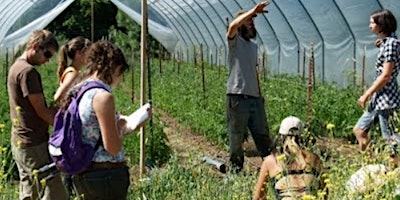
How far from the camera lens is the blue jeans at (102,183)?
3.64m

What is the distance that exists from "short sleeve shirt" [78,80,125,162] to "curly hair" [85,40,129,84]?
0.24ft

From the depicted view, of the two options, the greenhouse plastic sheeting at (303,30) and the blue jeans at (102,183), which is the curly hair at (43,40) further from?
the greenhouse plastic sheeting at (303,30)

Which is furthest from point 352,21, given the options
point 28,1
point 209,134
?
point 28,1

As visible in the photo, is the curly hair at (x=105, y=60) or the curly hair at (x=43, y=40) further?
the curly hair at (x=43, y=40)

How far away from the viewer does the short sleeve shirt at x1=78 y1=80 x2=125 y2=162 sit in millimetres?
3512

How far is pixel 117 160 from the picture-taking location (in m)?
3.68

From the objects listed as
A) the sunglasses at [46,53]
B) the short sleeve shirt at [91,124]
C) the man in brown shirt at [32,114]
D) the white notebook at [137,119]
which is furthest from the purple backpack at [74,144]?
the sunglasses at [46,53]

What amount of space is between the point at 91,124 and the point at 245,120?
108 inches

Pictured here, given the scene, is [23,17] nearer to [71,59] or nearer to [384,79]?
[71,59]

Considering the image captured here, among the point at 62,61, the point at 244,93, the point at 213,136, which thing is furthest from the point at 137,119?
the point at 213,136

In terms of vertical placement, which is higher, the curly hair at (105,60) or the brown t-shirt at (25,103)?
the curly hair at (105,60)

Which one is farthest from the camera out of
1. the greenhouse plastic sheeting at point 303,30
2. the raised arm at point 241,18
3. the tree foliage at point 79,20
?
the tree foliage at point 79,20

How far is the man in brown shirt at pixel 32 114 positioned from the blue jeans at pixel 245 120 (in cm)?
188

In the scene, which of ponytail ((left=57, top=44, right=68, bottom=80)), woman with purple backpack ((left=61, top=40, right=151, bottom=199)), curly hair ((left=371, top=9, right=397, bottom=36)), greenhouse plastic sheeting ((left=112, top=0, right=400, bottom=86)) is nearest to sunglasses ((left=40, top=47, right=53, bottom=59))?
ponytail ((left=57, top=44, right=68, bottom=80))
